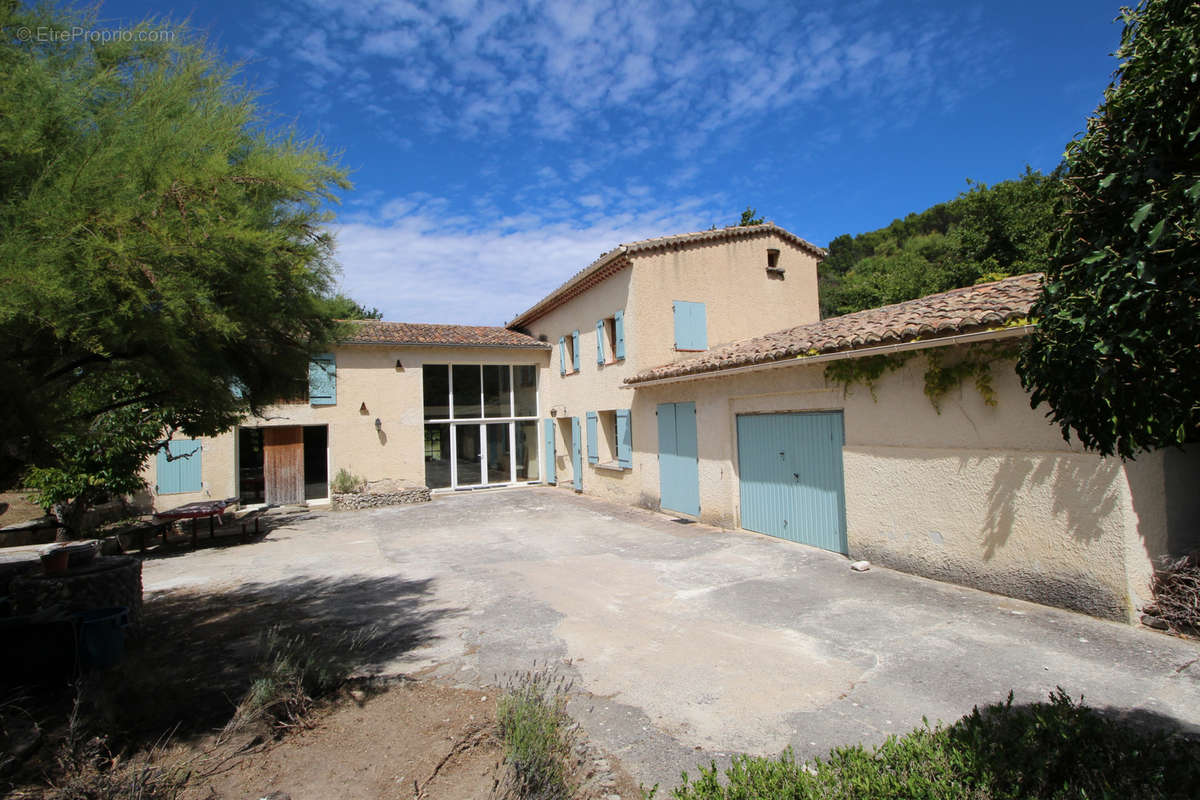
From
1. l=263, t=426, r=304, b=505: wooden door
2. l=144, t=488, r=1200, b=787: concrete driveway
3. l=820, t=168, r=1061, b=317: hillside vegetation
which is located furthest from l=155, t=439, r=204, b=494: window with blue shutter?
l=820, t=168, r=1061, b=317: hillside vegetation

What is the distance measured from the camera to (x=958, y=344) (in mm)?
6387

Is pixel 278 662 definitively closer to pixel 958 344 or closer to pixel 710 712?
pixel 710 712

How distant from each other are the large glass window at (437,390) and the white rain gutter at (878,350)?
356 inches

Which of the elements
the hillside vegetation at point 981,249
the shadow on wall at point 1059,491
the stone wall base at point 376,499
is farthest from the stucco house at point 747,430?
the hillside vegetation at point 981,249

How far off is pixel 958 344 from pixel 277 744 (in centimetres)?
693

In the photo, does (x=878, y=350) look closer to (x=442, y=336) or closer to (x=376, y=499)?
(x=376, y=499)

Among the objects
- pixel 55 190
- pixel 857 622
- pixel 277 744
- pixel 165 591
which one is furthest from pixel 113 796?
pixel 165 591

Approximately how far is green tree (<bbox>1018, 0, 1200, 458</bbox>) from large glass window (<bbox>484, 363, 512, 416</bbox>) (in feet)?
55.9

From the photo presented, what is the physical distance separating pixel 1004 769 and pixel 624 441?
37.8 feet

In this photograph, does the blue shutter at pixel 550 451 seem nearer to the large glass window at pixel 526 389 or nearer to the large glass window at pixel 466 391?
the large glass window at pixel 526 389

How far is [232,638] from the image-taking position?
580 centimetres

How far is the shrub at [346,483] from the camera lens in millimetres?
15984

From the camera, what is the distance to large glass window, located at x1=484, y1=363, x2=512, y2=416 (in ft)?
61.3

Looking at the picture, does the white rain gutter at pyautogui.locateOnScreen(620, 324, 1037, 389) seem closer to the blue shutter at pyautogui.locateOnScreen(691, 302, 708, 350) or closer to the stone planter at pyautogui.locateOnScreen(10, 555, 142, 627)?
the blue shutter at pyautogui.locateOnScreen(691, 302, 708, 350)
